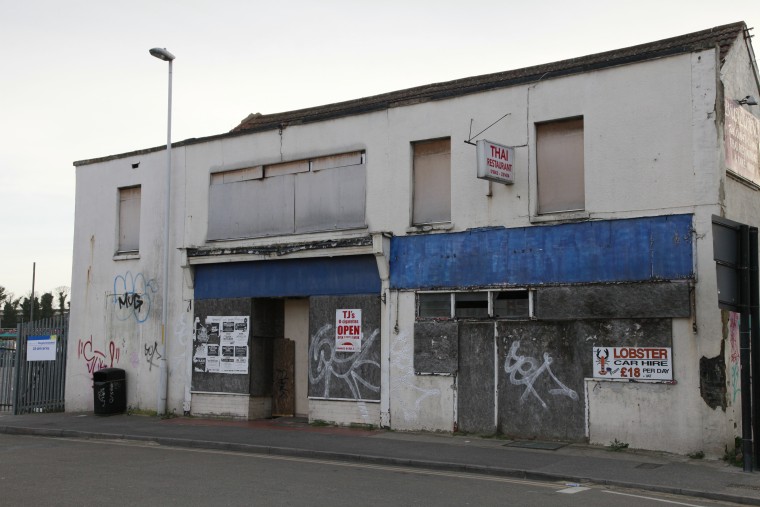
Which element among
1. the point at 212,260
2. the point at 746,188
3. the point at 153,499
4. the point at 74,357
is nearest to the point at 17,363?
the point at 74,357

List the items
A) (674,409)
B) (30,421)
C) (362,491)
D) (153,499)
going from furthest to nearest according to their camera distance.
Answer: (30,421), (674,409), (362,491), (153,499)

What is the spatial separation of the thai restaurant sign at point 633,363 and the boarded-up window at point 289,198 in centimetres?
582

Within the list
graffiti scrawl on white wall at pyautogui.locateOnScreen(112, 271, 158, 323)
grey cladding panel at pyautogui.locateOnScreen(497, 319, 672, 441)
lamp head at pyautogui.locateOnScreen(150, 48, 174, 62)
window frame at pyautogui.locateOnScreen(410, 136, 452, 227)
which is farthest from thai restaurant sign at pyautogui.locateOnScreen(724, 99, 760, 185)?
graffiti scrawl on white wall at pyautogui.locateOnScreen(112, 271, 158, 323)

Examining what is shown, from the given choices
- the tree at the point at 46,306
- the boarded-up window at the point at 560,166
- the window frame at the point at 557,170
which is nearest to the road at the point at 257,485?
the window frame at the point at 557,170

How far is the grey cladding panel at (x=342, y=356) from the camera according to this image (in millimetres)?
16359

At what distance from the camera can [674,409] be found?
1284cm

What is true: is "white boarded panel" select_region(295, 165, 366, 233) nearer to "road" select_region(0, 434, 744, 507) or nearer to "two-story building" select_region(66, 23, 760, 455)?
"two-story building" select_region(66, 23, 760, 455)

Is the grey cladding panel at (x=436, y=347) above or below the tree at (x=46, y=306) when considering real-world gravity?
below

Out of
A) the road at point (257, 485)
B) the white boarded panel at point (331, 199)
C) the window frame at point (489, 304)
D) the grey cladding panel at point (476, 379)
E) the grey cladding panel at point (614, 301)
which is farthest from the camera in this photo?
the white boarded panel at point (331, 199)

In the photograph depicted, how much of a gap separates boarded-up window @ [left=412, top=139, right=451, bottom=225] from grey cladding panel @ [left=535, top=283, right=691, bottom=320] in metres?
2.81

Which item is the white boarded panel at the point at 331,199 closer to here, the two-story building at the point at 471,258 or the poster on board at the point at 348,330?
the two-story building at the point at 471,258

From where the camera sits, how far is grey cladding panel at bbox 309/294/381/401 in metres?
16.4

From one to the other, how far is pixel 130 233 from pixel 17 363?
4.43 meters

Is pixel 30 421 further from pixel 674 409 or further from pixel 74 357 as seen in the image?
pixel 674 409
